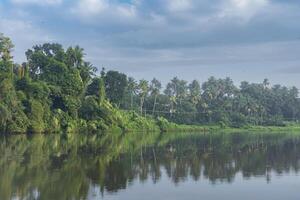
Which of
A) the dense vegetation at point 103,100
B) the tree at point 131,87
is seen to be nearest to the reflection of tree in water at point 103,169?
the dense vegetation at point 103,100

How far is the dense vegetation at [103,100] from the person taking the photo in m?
68.8

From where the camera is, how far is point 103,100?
3388 inches

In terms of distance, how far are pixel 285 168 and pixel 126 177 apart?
38.9 feet

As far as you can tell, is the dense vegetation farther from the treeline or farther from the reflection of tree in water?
the reflection of tree in water

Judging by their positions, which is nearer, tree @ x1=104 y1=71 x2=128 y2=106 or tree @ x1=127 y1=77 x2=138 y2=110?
tree @ x1=104 y1=71 x2=128 y2=106

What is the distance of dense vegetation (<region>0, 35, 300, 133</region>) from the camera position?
68.8 meters

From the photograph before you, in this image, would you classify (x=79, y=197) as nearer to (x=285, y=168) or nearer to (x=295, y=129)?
(x=285, y=168)

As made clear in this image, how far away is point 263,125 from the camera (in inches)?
4818

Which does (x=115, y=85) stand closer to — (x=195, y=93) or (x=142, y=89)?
(x=142, y=89)

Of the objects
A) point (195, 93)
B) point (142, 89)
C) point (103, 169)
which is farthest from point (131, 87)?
point (103, 169)

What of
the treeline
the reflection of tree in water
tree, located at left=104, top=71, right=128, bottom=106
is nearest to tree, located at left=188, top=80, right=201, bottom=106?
the treeline

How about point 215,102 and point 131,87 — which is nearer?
point 131,87

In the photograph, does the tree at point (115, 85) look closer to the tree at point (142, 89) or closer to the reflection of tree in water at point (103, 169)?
the tree at point (142, 89)

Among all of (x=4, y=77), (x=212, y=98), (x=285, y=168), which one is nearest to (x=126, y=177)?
(x=285, y=168)
